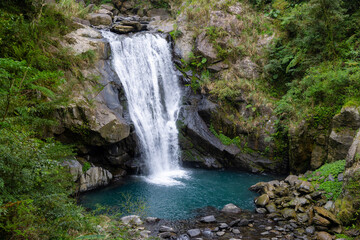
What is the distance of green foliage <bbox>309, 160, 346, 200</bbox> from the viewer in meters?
7.54

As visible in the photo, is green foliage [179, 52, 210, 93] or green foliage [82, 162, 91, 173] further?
green foliage [179, 52, 210, 93]

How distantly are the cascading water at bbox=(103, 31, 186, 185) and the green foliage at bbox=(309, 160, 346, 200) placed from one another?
19.8ft

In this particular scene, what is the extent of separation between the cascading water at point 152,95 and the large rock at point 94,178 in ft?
6.97

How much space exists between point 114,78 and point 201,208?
821 cm

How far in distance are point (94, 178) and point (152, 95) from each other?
6.01m

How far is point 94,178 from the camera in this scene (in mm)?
10023

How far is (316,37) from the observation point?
1175 centimetres

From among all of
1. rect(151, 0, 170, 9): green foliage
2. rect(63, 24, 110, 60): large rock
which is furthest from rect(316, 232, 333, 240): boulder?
rect(151, 0, 170, 9): green foliage

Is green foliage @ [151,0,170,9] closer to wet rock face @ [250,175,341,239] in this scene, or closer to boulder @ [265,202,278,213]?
wet rock face @ [250,175,341,239]

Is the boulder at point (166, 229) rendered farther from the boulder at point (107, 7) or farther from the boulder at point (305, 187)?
the boulder at point (107, 7)

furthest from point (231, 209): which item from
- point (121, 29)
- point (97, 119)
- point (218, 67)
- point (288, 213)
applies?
point (121, 29)

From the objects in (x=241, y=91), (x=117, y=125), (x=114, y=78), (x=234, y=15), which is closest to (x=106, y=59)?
(x=114, y=78)

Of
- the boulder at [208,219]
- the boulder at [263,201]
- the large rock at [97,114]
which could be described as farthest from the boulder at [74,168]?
the boulder at [263,201]

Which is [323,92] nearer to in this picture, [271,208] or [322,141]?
[322,141]
